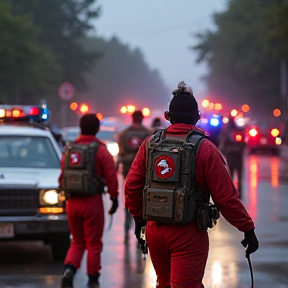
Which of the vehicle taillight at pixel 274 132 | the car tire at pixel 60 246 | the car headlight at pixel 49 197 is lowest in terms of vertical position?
the car tire at pixel 60 246

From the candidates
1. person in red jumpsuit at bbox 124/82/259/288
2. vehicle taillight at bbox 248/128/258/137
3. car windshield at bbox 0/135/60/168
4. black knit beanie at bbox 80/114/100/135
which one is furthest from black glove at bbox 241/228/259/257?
vehicle taillight at bbox 248/128/258/137

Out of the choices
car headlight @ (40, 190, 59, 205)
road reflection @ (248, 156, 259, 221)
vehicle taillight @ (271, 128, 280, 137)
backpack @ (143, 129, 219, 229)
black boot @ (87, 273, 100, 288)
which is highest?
vehicle taillight @ (271, 128, 280, 137)

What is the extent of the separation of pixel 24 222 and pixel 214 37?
8174 centimetres

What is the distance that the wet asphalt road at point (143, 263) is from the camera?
10281 mm

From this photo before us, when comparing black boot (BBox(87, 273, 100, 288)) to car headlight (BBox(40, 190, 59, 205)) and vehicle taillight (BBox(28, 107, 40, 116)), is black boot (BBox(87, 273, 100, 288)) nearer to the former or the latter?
car headlight (BBox(40, 190, 59, 205))

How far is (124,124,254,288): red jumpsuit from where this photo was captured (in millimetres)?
6426

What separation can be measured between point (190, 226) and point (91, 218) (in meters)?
3.52

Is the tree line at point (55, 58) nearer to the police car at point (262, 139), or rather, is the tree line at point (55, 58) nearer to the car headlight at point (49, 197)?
the car headlight at point (49, 197)

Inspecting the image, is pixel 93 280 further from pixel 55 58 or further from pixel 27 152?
pixel 55 58

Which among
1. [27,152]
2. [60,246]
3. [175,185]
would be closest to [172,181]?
[175,185]

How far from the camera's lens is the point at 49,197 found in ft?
37.8

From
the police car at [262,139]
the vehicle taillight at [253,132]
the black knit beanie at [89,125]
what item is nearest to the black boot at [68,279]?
the black knit beanie at [89,125]

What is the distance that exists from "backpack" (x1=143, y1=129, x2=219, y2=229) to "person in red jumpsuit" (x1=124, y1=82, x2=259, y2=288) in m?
0.06

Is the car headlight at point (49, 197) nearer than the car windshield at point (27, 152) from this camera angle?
Yes
